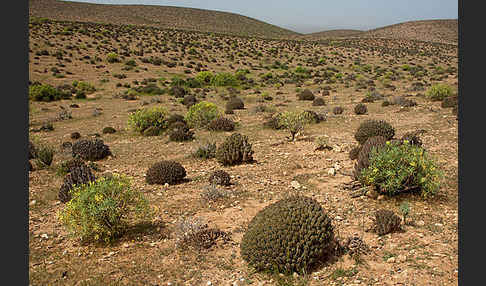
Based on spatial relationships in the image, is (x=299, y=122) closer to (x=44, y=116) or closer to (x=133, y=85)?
(x=44, y=116)

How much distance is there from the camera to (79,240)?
5598 mm

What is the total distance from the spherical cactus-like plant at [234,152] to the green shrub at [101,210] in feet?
13.4

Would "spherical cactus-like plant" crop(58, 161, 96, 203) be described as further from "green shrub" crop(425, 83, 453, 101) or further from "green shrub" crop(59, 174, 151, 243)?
"green shrub" crop(425, 83, 453, 101)

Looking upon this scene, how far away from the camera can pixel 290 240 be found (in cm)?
414

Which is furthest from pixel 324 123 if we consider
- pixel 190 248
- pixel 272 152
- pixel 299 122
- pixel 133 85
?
pixel 133 85

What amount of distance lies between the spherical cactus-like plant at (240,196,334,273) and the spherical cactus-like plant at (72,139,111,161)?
833 cm

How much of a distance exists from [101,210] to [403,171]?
540 centimetres

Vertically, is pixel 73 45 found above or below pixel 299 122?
above

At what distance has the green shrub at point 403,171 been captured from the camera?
5.89 m

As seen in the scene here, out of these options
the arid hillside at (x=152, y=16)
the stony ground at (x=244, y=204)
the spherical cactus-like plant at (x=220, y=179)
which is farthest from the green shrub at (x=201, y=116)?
the arid hillside at (x=152, y=16)

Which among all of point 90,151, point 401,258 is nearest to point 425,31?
point 90,151

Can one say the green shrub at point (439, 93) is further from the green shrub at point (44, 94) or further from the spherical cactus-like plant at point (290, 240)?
the green shrub at point (44, 94)

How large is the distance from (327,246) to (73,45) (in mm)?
48533

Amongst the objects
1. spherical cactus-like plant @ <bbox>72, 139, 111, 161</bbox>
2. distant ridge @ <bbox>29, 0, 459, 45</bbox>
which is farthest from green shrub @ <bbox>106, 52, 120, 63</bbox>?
distant ridge @ <bbox>29, 0, 459, 45</bbox>
